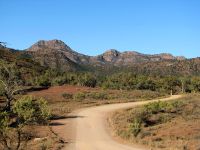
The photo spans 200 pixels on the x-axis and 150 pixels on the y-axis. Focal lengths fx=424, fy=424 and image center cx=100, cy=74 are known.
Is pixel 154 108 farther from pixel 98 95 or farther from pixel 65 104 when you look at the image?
pixel 98 95

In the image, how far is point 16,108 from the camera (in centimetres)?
3744

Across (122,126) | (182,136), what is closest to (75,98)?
(122,126)

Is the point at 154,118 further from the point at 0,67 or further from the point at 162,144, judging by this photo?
the point at 0,67

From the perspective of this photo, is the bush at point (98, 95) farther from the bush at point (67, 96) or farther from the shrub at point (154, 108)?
the shrub at point (154, 108)

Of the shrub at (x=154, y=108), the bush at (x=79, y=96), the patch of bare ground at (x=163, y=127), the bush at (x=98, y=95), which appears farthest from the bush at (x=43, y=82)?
the shrub at (x=154, y=108)

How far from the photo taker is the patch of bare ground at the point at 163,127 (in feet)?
86.8

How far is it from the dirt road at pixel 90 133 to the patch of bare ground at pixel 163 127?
3.64ft

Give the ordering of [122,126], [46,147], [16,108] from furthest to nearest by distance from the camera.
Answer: [16,108], [122,126], [46,147]

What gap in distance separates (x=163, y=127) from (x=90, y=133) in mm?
6669

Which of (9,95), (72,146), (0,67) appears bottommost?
(72,146)

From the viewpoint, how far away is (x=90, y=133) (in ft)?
103

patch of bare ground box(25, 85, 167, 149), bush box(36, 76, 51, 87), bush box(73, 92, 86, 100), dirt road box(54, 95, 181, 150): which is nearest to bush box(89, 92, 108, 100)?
patch of bare ground box(25, 85, 167, 149)

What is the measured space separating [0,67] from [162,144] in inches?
981

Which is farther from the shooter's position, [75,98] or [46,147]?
[75,98]
